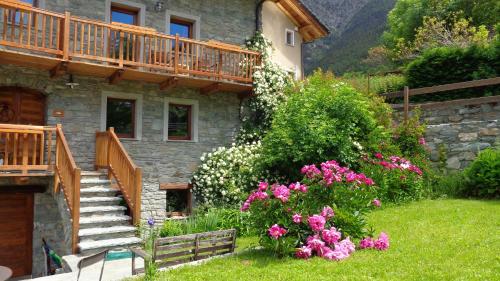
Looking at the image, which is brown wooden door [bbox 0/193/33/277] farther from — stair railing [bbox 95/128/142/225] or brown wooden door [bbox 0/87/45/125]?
stair railing [bbox 95/128/142/225]

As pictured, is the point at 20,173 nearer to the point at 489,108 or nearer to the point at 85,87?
the point at 85,87

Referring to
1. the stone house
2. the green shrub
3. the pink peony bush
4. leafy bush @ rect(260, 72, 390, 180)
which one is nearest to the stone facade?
the stone house

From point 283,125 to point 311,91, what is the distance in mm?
1522

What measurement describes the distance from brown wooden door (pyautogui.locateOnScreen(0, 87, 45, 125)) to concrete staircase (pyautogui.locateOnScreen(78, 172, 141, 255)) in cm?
220

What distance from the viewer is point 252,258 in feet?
22.2

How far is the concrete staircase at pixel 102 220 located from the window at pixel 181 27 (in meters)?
5.79

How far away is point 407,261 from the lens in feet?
18.8

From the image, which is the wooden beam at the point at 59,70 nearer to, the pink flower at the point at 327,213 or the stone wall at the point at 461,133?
the pink flower at the point at 327,213

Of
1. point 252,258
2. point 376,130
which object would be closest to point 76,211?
point 252,258

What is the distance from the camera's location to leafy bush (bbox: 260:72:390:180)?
11250mm

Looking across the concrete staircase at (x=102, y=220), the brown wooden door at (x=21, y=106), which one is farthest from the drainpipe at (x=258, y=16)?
the concrete staircase at (x=102, y=220)

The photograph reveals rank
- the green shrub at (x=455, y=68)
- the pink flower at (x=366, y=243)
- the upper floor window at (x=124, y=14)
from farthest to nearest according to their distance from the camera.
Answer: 1. the green shrub at (x=455, y=68)
2. the upper floor window at (x=124, y=14)
3. the pink flower at (x=366, y=243)

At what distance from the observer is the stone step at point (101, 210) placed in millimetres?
9250

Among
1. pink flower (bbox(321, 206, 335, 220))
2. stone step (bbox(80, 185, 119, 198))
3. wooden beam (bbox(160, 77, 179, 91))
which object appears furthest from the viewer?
wooden beam (bbox(160, 77, 179, 91))
